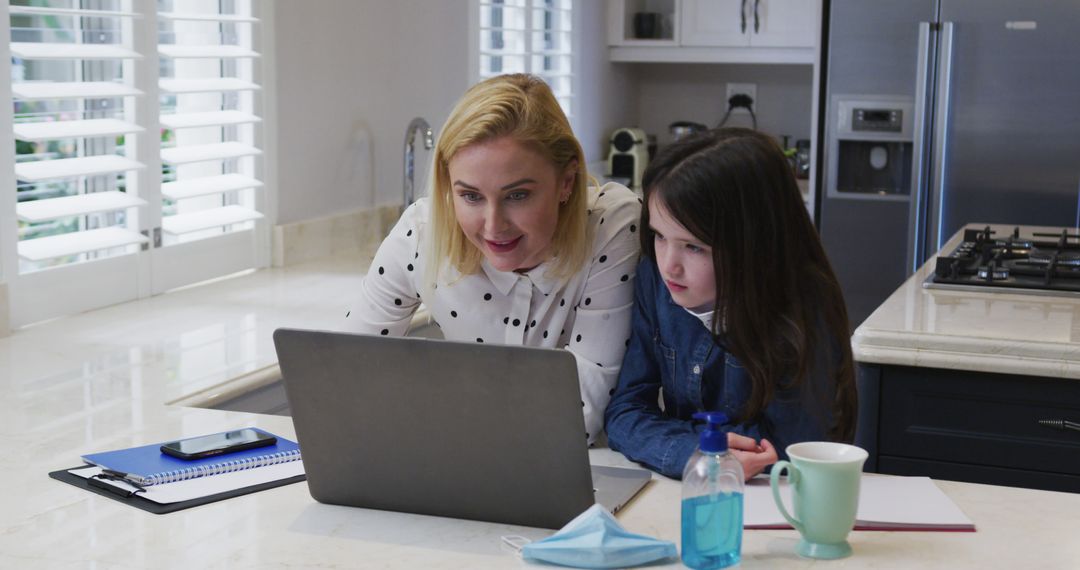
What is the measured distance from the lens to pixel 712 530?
119 cm

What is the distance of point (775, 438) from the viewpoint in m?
1.58

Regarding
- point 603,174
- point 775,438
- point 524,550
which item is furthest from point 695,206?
point 603,174

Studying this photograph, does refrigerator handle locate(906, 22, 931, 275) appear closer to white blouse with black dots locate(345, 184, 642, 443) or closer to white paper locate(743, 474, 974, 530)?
white blouse with black dots locate(345, 184, 642, 443)

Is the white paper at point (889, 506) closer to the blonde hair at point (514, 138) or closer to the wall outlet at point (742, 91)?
the blonde hair at point (514, 138)

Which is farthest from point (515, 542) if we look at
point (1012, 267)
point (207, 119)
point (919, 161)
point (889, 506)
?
point (919, 161)

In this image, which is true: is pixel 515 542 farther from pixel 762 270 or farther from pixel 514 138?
pixel 514 138

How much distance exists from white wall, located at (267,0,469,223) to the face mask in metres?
2.05

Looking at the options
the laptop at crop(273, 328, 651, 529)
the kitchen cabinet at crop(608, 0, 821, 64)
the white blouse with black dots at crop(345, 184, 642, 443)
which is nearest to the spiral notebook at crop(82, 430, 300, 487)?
the laptop at crop(273, 328, 651, 529)

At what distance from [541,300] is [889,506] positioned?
65 centimetres

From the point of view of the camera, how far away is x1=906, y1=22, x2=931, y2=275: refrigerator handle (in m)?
4.02

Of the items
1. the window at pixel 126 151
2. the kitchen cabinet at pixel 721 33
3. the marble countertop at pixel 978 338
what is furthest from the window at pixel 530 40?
the marble countertop at pixel 978 338

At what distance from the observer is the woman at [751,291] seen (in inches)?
60.8

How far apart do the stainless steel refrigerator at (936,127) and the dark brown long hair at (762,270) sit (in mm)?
2672

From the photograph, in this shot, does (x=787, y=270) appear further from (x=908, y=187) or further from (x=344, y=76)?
(x=908, y=187)
